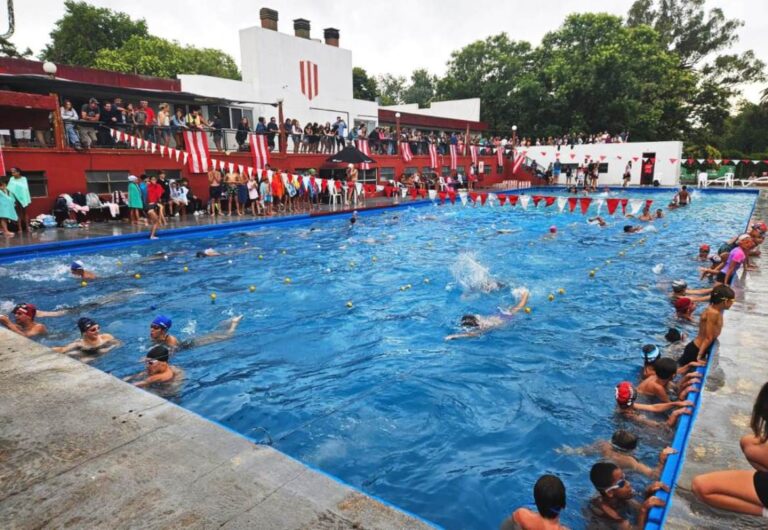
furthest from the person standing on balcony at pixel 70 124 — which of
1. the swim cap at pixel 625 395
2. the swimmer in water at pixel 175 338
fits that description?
the swim cap at pixel 625 395

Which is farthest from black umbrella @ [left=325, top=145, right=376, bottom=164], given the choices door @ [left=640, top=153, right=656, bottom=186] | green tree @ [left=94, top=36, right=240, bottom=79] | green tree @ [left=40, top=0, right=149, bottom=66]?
green tree @ [left=40, top=0, right=149, bottom=66]

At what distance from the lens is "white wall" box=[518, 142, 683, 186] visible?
113ft

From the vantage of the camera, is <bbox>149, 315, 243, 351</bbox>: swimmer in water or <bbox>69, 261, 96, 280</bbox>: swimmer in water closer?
<bbox>149, 315, 243, 351</bbox>: swimmer in water

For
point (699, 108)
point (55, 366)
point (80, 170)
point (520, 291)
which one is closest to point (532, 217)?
point (520, 291)

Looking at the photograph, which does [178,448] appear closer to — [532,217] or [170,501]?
[170,501]

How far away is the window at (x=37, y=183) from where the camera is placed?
14875mm

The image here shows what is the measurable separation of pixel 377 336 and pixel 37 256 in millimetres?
9472

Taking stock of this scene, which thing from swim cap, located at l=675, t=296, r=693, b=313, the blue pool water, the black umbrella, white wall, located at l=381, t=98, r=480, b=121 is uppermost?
white wall, located at l=381, t=98, r=480, b=121

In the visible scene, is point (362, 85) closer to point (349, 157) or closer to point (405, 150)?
point (405, 150)

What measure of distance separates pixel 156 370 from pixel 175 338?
1.61 metres

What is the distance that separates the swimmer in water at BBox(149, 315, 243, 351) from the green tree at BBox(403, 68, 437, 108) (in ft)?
226

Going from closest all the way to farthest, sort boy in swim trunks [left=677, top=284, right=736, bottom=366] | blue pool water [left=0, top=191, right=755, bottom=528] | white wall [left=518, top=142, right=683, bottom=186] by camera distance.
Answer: blue pool water [left=0, top=191, right=755, bottom=528], boy in swim trunks [left=677, top=284, right=736, bottom=366], white wall [left=518, top=142, right=683, bottom=186]

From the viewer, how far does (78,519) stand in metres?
2.62

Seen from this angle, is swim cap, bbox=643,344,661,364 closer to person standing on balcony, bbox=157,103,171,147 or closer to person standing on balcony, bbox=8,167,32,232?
person standing on balcony, bbox=8,167,32,232
